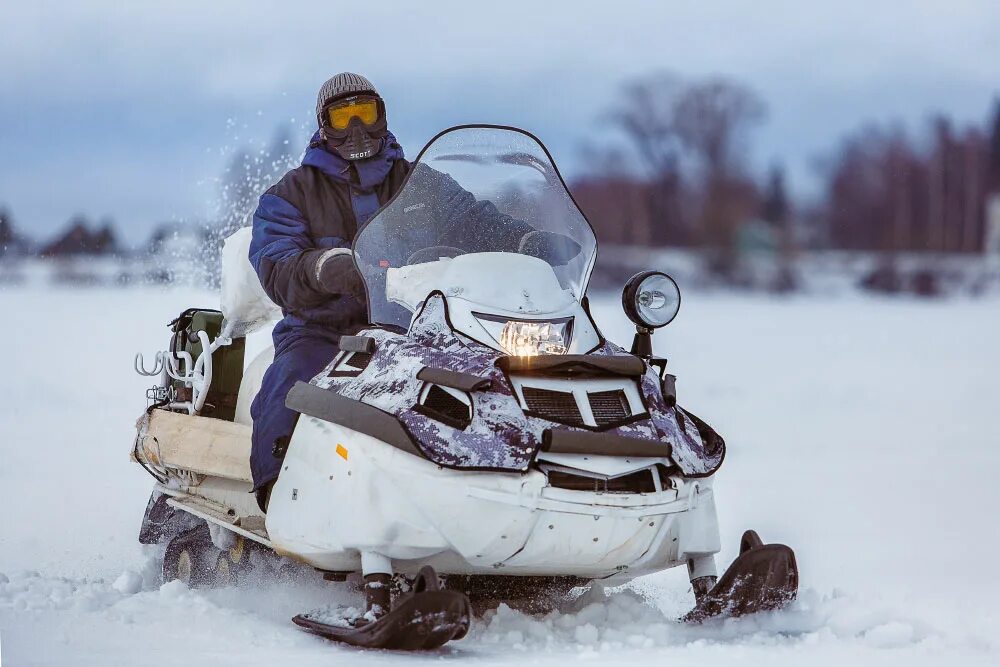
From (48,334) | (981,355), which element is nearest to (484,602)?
(48,334)

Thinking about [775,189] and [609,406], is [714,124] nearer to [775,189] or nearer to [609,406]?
[775,189]

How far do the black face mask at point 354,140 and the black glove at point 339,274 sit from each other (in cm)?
55

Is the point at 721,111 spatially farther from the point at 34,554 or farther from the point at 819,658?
the point at 819,658

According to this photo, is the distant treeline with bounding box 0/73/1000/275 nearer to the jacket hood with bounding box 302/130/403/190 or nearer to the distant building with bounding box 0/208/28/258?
the distant building with bounding box 0/208/28/258

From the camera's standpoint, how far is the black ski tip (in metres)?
3.59

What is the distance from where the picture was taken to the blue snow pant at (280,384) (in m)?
4.36

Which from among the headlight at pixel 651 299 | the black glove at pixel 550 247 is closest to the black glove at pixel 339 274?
the black glove at pixel 550 247

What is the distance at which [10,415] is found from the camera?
10172 mm

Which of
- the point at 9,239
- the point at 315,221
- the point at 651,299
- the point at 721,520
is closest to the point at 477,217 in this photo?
the point at 651,299

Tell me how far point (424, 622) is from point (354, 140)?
185 centimetres

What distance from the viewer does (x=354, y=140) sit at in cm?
487

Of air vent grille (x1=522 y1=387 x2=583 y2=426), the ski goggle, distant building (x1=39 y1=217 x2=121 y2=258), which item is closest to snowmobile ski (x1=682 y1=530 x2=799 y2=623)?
air vent grille (x1=522 y1=387 x2=583 y2=426)

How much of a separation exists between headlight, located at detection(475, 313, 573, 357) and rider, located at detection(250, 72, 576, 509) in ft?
1.30

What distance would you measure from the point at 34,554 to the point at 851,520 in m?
3.45
